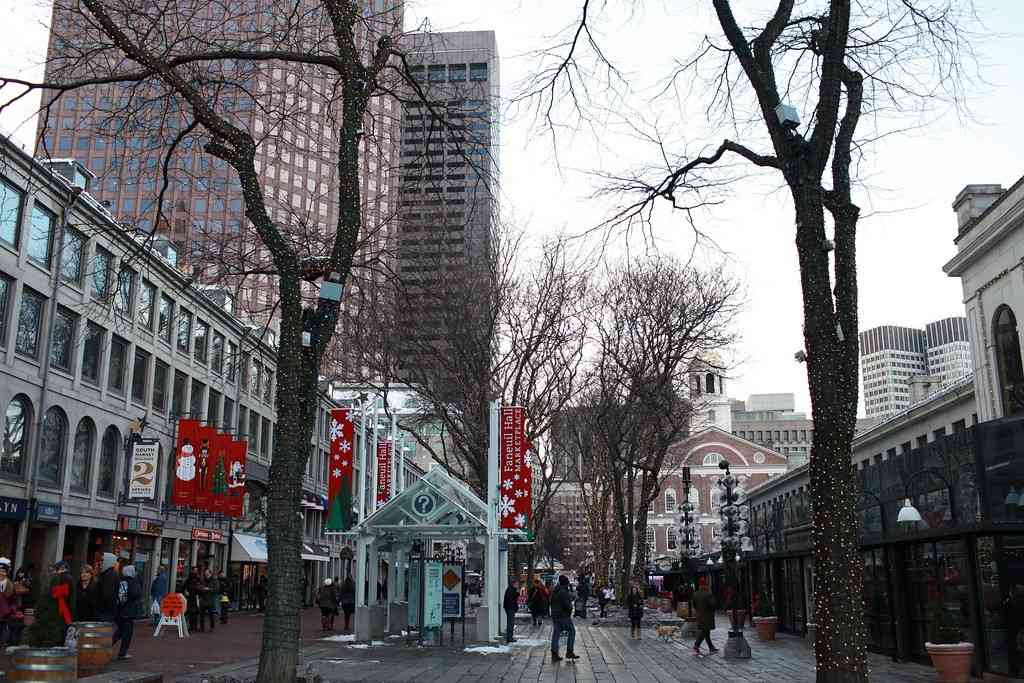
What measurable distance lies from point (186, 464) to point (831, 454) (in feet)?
93.2

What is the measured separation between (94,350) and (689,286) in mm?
20670

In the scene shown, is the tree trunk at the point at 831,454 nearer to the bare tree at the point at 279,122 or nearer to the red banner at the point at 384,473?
the bare tree at the point at 279,122

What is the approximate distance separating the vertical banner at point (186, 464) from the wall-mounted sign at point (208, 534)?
339 centimetres

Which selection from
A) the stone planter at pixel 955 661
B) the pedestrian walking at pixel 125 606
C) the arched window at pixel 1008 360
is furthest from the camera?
the arched window at pixel 1008 360

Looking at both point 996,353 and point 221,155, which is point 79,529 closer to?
point 221,155

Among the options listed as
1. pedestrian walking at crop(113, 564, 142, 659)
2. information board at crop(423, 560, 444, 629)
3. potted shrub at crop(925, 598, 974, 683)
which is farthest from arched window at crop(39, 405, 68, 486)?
potted shrub at crop(925, 598, 974, 683)

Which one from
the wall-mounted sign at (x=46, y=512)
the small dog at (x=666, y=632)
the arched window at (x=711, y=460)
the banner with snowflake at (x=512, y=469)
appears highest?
the arched window at (x=711, y=460)

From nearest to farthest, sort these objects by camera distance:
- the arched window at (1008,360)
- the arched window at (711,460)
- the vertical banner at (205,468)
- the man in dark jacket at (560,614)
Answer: the man in dark jacket at (560,614) → the arched window at (1008,360) → the vertical banner at (205,468) → the arched window at (711,460)

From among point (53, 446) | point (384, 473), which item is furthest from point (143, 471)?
point (384, 473)

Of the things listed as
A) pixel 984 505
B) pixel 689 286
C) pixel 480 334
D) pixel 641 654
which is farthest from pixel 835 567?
pixel 689 286

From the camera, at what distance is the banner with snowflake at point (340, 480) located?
23.4m

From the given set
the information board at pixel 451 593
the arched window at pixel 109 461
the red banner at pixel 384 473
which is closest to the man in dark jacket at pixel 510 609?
the information board at pixel 451 593

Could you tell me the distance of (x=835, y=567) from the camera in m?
8.05

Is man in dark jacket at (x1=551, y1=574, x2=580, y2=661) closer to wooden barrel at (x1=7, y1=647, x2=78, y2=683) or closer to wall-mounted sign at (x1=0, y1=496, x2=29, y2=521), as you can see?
wooden barrel at (x1=7, y1=647, x2=78, y2=683)
